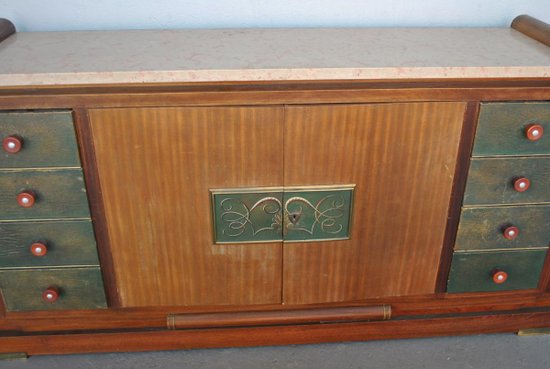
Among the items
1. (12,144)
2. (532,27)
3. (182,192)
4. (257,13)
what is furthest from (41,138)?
(532,27)

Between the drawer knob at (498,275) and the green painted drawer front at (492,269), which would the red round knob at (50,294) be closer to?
the green painted drawer front at (492,269)

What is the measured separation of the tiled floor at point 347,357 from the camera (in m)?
1.36

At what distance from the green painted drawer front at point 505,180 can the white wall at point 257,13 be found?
1.67 feet

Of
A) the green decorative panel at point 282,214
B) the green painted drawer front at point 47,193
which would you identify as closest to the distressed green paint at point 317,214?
the green decorative panel at point 282,214

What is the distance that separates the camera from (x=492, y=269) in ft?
4.38

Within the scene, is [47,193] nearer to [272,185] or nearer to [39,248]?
[39,248]

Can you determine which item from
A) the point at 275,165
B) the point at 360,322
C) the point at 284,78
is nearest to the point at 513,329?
the point at 360,322

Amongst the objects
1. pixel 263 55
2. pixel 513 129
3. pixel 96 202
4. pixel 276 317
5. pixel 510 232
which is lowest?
pixel 276 317

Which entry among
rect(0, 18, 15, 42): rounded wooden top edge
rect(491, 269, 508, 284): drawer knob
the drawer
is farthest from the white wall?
rect(491, 269, 508, 284): drawer knob

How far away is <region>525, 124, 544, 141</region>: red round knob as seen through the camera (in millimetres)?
1144

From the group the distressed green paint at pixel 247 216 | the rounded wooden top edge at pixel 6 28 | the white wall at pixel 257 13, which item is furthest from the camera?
the white wall at pixel 257 13

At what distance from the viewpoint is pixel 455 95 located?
3.65 ft

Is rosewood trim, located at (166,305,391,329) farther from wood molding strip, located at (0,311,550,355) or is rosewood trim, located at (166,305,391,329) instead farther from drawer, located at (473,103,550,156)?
drawer, located at (473,103,550,156)

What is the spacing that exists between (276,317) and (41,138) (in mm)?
733
